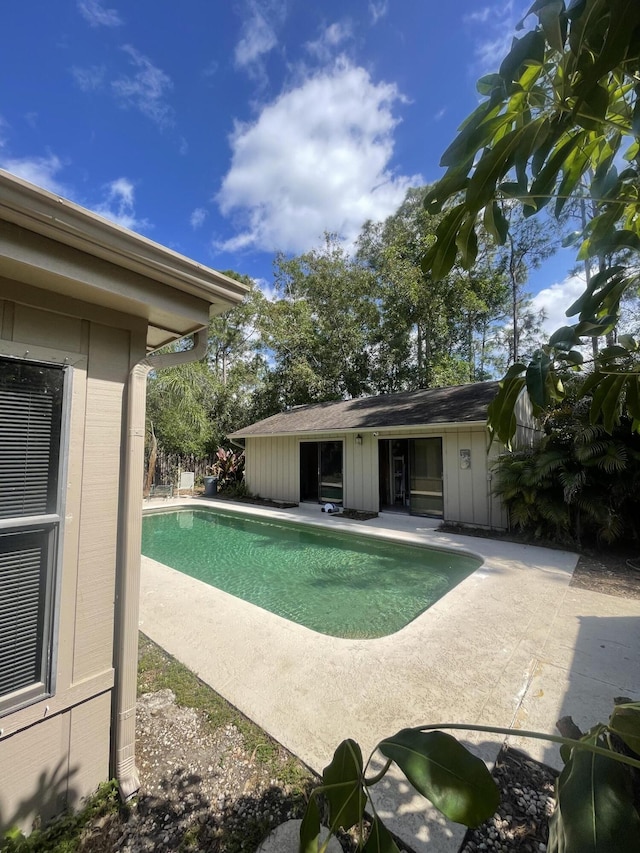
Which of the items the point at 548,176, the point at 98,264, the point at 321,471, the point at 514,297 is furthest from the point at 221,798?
the point at 514,297

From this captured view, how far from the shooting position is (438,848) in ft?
6.00

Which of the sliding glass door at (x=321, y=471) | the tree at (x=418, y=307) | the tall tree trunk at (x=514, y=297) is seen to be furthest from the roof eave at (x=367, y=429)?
the tall tree trunk at (x=514, y=297)

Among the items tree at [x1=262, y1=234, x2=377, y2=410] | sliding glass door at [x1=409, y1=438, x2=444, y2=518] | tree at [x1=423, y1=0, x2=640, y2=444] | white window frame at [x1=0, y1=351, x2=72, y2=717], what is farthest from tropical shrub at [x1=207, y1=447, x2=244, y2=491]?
tree at [x1=423, y1=0, x2=640, y2=444]

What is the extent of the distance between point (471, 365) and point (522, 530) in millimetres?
14503

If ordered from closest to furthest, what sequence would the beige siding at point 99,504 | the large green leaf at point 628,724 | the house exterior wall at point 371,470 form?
1. the large green leaf at point 628,724
2. the beige siding at point 99,504
3. the house exterior wall at point 371,470

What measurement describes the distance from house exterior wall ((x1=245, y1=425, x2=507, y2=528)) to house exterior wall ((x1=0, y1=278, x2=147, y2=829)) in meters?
7.16

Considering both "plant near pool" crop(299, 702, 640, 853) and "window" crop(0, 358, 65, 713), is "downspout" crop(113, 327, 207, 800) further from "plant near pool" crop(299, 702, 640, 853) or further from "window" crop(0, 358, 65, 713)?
"plant near pool" crop(299, 702, 640, 853)

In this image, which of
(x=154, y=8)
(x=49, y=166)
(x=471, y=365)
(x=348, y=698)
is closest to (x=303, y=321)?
(x=471, y=365)

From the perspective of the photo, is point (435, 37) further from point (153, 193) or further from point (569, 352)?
point (153, 193)

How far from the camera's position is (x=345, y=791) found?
0.93 meters

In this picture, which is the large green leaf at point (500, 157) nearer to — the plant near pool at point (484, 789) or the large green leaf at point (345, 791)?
the plant near pool at point (484, 789)

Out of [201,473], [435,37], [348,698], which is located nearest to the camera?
[348,698]

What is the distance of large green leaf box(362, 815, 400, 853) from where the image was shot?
845 millimetres

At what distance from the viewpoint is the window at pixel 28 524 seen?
5.84 ft
